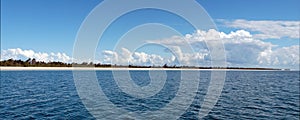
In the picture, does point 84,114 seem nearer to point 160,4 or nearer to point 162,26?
point 162,26

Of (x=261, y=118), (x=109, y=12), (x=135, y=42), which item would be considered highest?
(x=109, y=12)

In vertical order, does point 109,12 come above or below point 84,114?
above

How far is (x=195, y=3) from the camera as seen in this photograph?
1702 cm

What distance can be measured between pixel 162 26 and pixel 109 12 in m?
6.57

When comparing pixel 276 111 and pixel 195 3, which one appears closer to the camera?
pixel 195 3

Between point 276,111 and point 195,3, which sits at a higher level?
point 195,3

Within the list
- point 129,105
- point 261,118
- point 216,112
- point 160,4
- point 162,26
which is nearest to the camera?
point 160,4

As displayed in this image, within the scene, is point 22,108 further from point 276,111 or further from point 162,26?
point 276,111

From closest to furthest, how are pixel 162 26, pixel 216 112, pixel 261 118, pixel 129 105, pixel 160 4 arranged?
A: pixel 160 4 < pixel 162 26 < pixel 261 118 < pixel 216 112 < pixel 129 105

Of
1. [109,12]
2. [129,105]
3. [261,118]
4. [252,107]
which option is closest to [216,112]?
[261,118]

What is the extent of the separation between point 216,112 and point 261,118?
529 cm

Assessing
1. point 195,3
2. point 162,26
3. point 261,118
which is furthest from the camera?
point 261,118

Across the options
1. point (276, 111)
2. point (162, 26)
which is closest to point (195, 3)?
point (162, 26)

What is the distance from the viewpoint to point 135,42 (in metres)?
22.8
